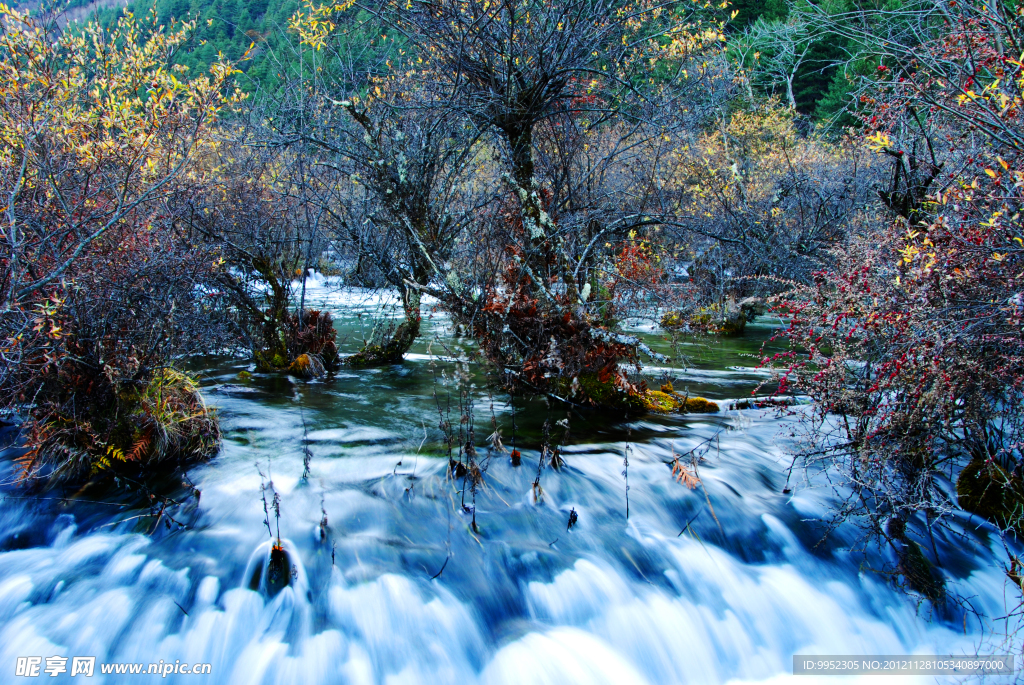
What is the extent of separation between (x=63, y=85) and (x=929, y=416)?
27.6ft

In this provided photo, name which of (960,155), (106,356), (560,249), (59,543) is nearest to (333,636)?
(59,543)

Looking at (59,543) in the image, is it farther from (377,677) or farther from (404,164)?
(404,164)

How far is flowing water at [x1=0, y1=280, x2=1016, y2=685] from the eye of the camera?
4496 millimetres

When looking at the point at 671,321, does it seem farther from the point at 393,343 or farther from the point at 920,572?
the point at 920,572

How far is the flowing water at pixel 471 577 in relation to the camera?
450 cm

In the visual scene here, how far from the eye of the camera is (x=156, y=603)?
4.62 meters

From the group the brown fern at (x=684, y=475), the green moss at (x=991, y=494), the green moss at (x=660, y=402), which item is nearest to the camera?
the green moss at (x=991, y=494)

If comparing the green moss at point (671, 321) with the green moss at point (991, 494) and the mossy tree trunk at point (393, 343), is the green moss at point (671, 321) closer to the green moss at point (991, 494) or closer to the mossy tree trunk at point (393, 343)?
the mossy tree trunk at point (393, 343)

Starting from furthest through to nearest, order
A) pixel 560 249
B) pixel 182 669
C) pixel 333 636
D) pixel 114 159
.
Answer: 1. pixel 560 249
2. pixel 114 159
3. pixel 333 636
4. pixel 182 669

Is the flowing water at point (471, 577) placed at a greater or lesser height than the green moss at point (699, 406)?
lesser

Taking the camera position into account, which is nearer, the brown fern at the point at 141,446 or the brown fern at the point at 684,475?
the brown fern at the point at 141,446

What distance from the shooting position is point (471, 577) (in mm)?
5211

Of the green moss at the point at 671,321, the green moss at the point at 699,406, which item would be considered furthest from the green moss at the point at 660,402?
the green moss at the point at 671,321

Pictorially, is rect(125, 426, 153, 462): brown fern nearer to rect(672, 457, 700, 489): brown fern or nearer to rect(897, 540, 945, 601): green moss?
rect(672, 457, 700, 489): brown fern
